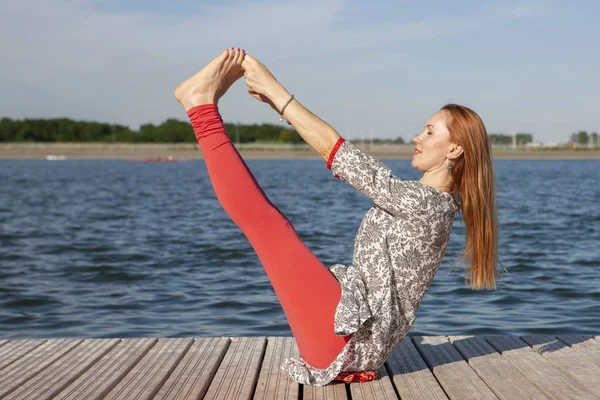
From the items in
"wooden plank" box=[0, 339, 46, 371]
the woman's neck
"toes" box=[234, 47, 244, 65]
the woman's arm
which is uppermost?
"toes" box=[234, 47, 244, 65]

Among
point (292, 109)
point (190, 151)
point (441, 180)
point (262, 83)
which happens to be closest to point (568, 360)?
point (441, 180)

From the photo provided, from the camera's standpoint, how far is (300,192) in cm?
3034

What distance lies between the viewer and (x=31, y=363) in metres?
3.91

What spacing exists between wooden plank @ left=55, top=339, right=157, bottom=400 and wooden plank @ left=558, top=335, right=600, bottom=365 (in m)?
2.22

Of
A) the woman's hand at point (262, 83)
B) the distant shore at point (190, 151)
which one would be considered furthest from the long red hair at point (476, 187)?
the distant shore at point (190, 151)

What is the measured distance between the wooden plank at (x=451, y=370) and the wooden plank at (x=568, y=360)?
44 cm

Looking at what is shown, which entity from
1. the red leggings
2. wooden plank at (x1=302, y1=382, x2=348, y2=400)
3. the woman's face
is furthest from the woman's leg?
the woman's face

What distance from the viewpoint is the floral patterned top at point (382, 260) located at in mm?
3064

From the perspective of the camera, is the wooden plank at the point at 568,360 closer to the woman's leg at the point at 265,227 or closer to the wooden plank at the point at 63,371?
the woman's leg at the point at 265,227

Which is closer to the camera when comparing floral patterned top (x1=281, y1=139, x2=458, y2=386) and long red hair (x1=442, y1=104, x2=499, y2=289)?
floral patterned top (x1=281, y1=139, x2=458, y2=386)

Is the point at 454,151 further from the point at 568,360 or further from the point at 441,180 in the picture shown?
the point at 568,360

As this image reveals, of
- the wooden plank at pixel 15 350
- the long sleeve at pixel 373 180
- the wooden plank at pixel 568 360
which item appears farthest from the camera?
the wooden plank at pixel 15 350

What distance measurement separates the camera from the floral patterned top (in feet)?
10.1

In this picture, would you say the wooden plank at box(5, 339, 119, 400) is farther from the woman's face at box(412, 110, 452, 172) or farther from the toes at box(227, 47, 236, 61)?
the woman's face at box(412, 110, 452, 172)
